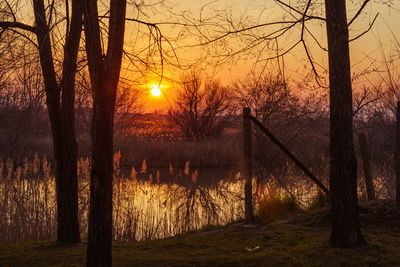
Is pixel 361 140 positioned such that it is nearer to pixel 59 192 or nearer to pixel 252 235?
pixel 252 235

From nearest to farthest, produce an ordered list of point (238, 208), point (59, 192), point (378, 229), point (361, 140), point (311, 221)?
point (59, 192)
point (378, 229)
point (311, 221)
point (361, 140)
point (238, 208)

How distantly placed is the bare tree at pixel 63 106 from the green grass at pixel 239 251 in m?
0.46

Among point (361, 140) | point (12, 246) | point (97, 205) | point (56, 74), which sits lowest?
point (12, 246)

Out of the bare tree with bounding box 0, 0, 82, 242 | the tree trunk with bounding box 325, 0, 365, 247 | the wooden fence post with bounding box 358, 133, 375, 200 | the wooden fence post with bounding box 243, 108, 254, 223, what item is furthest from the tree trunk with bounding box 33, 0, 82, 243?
the wooden fence post with bounding box 358, 133, 375, 200

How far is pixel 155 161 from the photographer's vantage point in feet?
63.2

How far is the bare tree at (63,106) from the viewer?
561 centimetres

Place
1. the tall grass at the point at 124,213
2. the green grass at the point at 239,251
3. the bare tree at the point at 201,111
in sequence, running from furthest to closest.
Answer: the bare tree at the point at 201,111
the tall grass at the point at 124,213
the green grass at the point at 239,251

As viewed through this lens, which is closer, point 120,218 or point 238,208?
point 120,218

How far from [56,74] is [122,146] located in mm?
14323

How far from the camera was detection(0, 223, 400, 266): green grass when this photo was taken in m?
4.61

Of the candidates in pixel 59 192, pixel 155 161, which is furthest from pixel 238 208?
pixel 155 161

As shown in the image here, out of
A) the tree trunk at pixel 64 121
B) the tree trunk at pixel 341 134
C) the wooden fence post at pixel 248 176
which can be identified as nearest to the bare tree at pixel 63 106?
the tree trunk at pixel 64 121

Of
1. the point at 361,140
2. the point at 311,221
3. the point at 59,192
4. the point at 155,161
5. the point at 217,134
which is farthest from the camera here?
the point at 217,134

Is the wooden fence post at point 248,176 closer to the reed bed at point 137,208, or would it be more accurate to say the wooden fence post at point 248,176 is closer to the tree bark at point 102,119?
the reed bed at point 137,208
